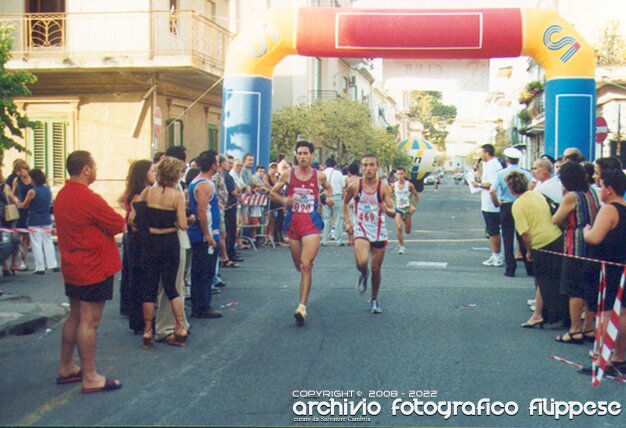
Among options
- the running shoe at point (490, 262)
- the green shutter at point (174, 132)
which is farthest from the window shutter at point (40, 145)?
the running shoe at point (490, 262)

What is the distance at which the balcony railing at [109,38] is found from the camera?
68.6 feet

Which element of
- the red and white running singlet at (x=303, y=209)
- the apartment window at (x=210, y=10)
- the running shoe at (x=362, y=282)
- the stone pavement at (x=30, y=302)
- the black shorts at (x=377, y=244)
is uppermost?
the apartment window at (x=210, y=10)

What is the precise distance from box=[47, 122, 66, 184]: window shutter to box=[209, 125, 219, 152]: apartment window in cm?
525

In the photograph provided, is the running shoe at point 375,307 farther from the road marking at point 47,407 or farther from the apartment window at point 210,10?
the apartment window at point 210,10

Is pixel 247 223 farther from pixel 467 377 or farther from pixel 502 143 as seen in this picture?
pixel 502 143

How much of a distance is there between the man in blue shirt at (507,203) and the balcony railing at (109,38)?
10.3 m

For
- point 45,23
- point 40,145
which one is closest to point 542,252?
point 45,23

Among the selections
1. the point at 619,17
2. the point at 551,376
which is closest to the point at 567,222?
the point at 551,376

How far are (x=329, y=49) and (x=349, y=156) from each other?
18777 millimetres

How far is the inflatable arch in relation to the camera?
17.1 metres

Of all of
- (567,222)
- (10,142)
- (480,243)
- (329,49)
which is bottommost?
(480,243)

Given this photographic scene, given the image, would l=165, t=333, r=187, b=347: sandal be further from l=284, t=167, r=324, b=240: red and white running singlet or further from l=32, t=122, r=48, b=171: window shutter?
l=32, t=122, r=48, b=171: window shutter

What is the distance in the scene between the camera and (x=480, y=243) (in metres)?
18.4

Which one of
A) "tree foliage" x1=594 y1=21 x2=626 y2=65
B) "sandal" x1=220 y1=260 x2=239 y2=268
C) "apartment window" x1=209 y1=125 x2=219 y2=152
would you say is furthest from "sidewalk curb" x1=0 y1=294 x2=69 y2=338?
"tree foliage" x1=594 y1=21 x2=626 y2=65
